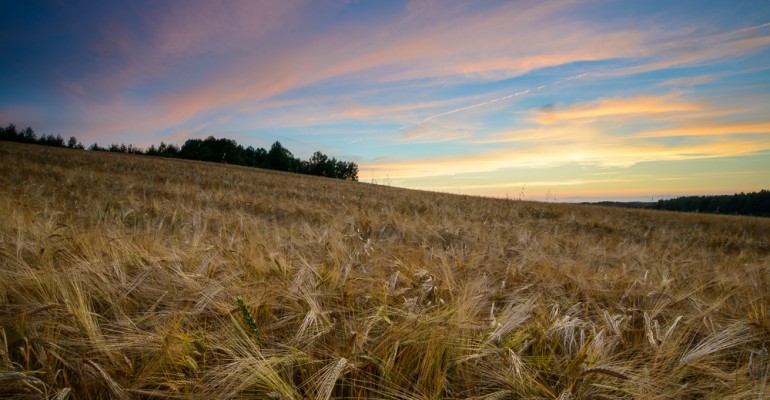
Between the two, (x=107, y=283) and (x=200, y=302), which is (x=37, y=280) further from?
(x=200, y=302)

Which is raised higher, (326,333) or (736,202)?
(736,202)

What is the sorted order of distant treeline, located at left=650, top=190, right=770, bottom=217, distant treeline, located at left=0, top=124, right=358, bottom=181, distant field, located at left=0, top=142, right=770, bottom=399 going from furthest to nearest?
distant treeline, located at left=0, top=124, right=358, bottom=181
distant treeline, located at left=650, top=190, right=770, bottom=217
distant field, located at left=0, top=142, right=770, bottom=399

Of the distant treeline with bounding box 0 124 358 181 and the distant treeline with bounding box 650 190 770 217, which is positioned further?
the distant treeline with bounding box 0 124 358 181

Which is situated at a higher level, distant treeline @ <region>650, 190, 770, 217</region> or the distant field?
distant treeline @ <region>650, 190, 770, 217</region>

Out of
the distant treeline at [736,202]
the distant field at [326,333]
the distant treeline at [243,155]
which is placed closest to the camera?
the distant field at [326,333]

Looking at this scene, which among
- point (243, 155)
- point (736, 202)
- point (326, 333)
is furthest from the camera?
point (243, 155)

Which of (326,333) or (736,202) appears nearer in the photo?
(326,333)

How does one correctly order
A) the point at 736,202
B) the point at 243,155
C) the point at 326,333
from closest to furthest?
1. the point at 326,333
2. the point at 736,202
3. the point at 243,155

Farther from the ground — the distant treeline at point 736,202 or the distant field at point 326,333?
the distant treeline at point 736,202

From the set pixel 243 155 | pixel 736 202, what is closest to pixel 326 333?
pixel 736 202

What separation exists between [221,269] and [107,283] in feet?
1.98

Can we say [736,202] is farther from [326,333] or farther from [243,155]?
[243,155]

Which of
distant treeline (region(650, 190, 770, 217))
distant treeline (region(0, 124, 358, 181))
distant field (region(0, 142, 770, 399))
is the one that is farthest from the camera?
distant treeline (region(0, 124, 358, 181))

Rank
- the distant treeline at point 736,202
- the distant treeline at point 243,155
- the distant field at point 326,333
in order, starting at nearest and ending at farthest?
the distant field at point 326,333 → the distant treeline at point 736,202 → the distant treeline at point 243,155
